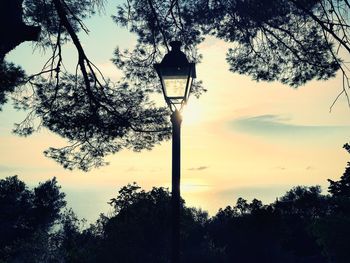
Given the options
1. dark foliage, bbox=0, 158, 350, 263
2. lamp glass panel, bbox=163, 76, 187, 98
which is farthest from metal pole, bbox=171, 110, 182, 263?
dark foliage, bbox=0, 158, 350, 263

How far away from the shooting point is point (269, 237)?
55.9 metres

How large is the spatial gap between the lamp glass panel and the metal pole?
25 centimetres

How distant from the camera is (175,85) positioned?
5.00 metres

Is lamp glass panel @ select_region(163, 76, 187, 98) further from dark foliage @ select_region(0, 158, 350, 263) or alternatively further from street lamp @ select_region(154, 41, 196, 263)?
dark foliage @ select_region(0, 158, 350, 263)

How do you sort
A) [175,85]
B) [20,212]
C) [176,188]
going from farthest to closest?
[20,212]
[175,85]
[176,188]

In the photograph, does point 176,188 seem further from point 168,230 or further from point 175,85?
point 168,230

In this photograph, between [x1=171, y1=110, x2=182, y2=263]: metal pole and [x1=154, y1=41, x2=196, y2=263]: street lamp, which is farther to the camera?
[x1=154, y1=41, x2=196, y2=263]: street lamp

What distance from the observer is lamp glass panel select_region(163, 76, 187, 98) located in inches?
195

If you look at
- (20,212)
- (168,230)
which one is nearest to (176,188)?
(168,230)

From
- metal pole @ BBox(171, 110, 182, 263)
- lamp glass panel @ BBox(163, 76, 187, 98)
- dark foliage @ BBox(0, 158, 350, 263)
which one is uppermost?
dark foliage @ BBox(0, 158, 350, 263)

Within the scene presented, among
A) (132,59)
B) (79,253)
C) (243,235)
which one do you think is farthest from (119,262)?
(132,59)

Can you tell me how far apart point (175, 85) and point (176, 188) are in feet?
4.07

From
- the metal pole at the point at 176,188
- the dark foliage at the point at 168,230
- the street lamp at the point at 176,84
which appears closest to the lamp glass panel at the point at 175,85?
the street lamp at the point at 176,84

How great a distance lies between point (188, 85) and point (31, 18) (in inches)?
257
